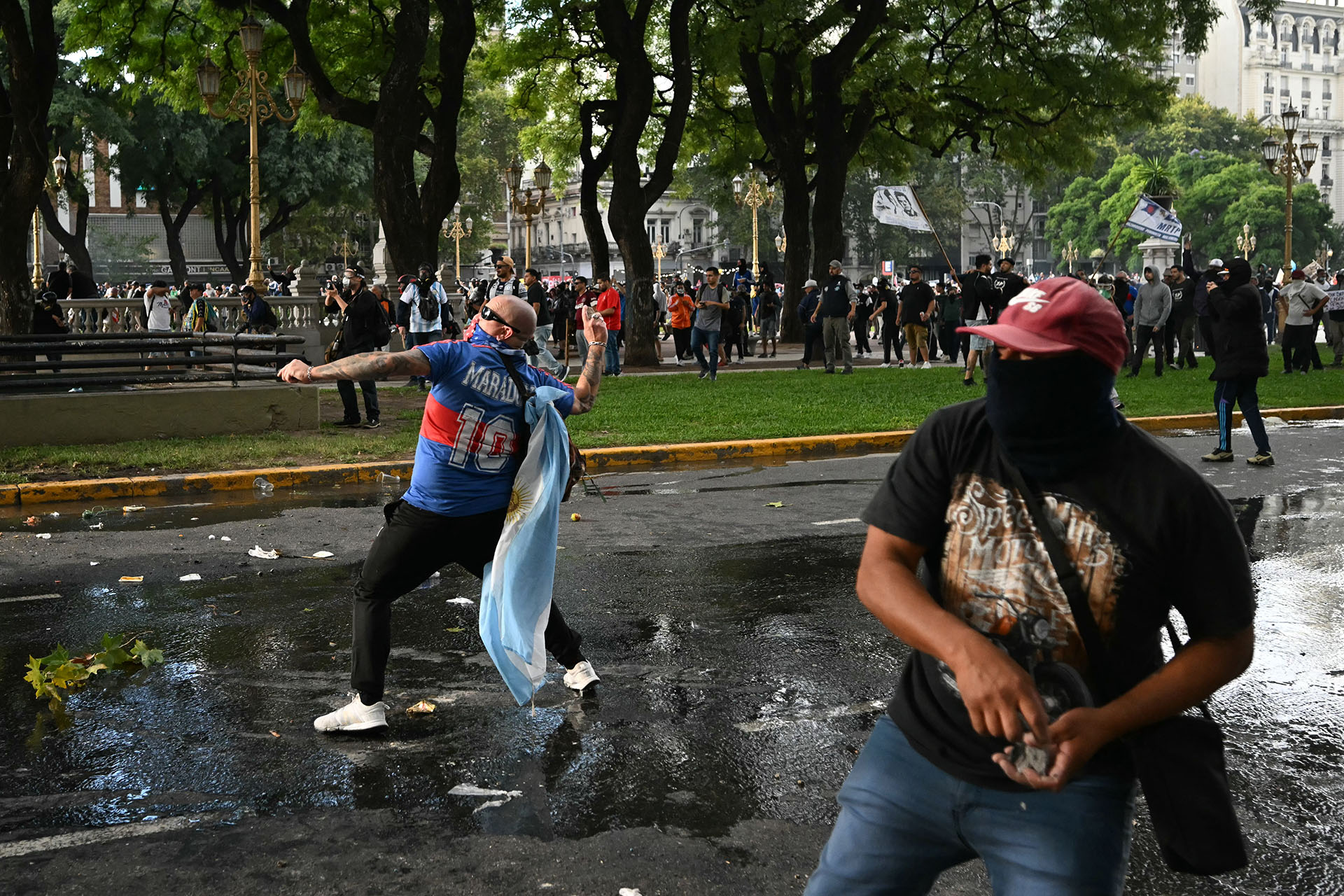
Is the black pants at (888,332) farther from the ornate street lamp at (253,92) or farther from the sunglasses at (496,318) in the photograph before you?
the sunglasses at (496,318)

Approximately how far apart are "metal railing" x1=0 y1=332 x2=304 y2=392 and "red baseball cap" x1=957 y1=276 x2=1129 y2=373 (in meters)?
12.9

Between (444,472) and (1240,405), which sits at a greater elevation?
(444,472)

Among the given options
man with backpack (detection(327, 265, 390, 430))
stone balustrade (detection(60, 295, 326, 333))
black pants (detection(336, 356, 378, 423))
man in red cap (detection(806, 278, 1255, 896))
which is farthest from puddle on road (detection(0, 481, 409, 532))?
stone balustrade (detection(60, 295, 326, 333))

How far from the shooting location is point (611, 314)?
70.7 feet

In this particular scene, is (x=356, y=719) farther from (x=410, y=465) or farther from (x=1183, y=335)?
(x=1183, y=335)

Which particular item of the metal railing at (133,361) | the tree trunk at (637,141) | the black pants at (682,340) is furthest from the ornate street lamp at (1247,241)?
the metal railing at (133,361)

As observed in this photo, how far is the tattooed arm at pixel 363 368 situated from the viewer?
5.25 metres

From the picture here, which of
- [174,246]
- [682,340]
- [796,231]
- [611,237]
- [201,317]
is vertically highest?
[611,237]

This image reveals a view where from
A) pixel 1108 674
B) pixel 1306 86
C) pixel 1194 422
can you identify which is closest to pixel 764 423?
pixel 1194 422

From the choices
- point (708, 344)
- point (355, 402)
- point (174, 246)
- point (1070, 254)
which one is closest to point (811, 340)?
point (708, 344)

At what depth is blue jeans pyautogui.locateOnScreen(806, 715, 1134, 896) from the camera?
2246 mm

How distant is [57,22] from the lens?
1641 inches

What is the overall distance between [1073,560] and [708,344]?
2018 cm

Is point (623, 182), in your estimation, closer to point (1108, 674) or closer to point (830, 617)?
point (830, 617)
